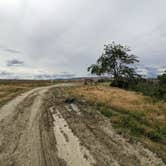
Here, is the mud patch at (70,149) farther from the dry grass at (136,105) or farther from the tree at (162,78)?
the tree at (162,78)

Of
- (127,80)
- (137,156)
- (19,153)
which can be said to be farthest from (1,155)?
(127,80)

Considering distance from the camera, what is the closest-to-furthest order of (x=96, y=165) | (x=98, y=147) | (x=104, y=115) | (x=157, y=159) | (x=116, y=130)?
(x=96, y=165)
(x=157, y=159)
(x=98, y=147)
(x=116, y=130)
(x=104, y=115)

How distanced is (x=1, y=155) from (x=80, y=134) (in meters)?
4.01

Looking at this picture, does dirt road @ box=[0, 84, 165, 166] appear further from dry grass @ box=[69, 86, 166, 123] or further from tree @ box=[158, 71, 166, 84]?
tree @ box=[158, 71, 166, 84]

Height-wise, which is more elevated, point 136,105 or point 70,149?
point 70,149

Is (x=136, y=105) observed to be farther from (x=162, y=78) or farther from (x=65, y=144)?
(x=162, y=78)

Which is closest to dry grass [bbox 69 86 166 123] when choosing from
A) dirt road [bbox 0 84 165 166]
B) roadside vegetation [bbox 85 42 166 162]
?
roadside vegetation [bbox 85 42 166 162]

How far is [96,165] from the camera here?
8.29 meters

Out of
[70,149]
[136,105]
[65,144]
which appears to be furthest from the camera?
[136,105]

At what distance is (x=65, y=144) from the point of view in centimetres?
1055

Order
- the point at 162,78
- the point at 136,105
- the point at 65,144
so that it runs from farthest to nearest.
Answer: the point at 162,78 → the point at 136,105 → the point at 65,144

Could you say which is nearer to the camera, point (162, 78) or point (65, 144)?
point (65, 144)

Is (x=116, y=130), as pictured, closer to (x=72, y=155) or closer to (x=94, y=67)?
(x=72, y=155)

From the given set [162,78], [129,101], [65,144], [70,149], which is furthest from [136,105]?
[162,78]
